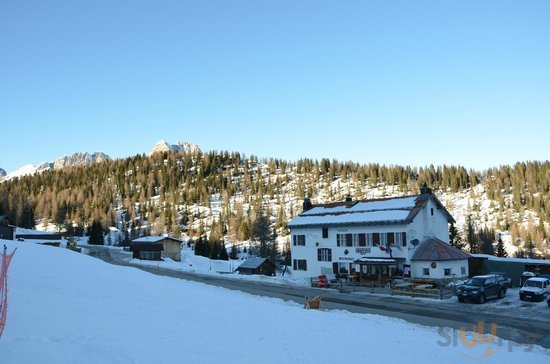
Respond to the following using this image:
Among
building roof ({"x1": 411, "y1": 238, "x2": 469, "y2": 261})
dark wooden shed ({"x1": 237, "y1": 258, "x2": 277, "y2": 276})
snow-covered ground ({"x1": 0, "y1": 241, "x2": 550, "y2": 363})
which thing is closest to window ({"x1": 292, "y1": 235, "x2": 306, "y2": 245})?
dark wooden shed ({"x1": 237, "y1": 258, "x2": 277, "y2": 276})

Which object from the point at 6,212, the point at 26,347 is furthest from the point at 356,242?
the point at 6,212

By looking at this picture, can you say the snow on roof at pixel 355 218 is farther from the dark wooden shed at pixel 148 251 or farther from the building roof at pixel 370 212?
the dark wooden shed at pixel 148 251

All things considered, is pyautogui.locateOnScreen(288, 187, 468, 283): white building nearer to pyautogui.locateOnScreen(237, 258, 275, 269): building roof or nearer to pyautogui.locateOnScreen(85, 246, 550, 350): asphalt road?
pyautogui.locateOnScreen(85, 246, 550, 350): asphalt road

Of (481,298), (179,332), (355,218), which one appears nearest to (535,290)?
(481,298)

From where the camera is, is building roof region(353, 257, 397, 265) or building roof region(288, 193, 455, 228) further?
building roof region(288, 193, 455, 228)

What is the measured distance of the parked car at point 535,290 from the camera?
29812 millimetres

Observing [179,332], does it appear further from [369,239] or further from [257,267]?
[257,267]

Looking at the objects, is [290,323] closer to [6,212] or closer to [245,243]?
[245,243]

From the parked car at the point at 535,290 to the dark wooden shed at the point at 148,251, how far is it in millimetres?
64543

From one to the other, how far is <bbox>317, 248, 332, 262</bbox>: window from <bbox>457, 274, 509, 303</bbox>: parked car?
19695 mm

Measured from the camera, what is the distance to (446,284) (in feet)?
131

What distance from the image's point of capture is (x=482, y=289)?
30.6 metres

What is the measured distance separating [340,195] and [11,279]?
160 metres

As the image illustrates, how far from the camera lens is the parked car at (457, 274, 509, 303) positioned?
30.5 meters
